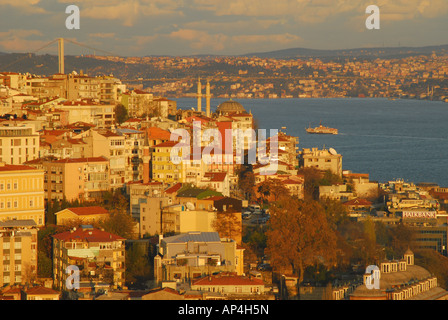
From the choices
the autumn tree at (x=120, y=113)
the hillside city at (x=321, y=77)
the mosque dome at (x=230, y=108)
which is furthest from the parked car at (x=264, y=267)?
the hillside city at (x=321, y=77)

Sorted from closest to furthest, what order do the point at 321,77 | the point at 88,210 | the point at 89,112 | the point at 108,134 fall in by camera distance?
the point at 88,210, the point at 108,134, the point at 89,112, the point at 321,77

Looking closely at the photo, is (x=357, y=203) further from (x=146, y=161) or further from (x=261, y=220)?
(x=146, y=161)

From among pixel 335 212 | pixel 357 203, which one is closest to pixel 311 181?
pixel 357 203

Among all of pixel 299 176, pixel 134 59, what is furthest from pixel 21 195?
pixel 134 59
